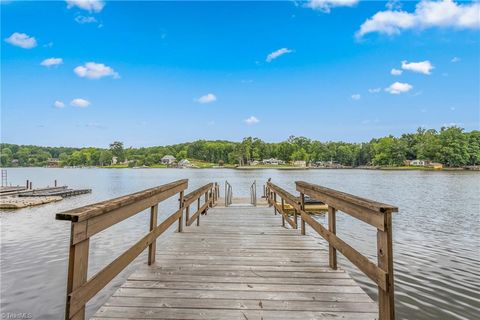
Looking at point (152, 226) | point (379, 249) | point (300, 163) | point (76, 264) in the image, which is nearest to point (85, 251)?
point (76, 264)

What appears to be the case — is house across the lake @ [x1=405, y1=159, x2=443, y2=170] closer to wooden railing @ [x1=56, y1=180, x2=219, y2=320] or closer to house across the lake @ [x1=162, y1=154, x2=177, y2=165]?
house across the lake @ [x1=162, y1=154, x2=177, y2=165]

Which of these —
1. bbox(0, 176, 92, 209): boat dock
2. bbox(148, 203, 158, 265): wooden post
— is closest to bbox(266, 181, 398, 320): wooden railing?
bbox(148, 203, 158, 265): wooden post

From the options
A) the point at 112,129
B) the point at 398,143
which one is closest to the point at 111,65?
the point at 398,143

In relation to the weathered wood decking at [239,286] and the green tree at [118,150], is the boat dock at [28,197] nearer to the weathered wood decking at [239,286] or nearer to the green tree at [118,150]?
the weathered wood decking at [239,286]

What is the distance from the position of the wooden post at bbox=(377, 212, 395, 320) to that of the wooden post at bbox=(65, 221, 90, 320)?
80.8 inches

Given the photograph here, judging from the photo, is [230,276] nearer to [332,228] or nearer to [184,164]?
[332,228]

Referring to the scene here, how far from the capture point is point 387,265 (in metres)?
1.99

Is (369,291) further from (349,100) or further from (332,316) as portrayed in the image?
(349,100)

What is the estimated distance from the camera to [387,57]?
5741cm

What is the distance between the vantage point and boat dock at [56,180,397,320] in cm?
194

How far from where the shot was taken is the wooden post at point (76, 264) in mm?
1631

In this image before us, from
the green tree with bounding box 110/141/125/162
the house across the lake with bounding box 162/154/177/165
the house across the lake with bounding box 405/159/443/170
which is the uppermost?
the green tree with bounding box 110/141/125/162

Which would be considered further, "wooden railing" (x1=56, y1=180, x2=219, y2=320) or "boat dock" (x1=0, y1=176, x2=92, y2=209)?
"boat dock" (x1=0, y1=176, x2=92, y2=209)

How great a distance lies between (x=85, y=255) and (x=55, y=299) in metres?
5.53
